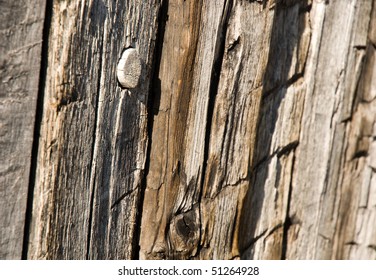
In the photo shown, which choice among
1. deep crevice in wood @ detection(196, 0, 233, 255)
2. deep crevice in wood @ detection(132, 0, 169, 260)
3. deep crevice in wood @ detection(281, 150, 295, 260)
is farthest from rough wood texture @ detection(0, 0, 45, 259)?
deep crevice in wood @ detection(281, 150, 295, 260)

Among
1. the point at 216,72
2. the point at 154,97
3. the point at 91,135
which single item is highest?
the point at 216,72

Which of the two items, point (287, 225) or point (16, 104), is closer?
point (16, 104)

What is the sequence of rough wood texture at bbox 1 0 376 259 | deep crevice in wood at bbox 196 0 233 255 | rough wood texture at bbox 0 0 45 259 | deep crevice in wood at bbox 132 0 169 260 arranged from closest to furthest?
rough wood texture at bbox 0 0 45 259 < rough wood texture at bbox 1 0 376 259 < deep crevice in wood at bbox 132 0 169 260 < deep crevice in wood at bbox 196 0 233 255

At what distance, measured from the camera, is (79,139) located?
1.39 meters

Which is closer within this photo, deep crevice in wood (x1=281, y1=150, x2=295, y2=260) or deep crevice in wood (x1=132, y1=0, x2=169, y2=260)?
deep crevice in wood (x1=132, y1=0, x2=169, y2=260)

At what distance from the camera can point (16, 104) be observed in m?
1.26

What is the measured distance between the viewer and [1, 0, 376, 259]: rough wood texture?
138cm

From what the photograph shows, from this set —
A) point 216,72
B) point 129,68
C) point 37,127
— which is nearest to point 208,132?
point 216,72

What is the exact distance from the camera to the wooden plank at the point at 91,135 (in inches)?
52.1

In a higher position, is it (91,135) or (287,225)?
(91,135)

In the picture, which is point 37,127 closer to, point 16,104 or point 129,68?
point 16,104

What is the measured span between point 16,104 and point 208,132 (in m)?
0.66

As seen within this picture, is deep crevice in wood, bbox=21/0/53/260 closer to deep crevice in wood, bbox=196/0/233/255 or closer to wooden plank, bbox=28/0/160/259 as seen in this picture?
wooden plank, bbox=28/0/160/259
